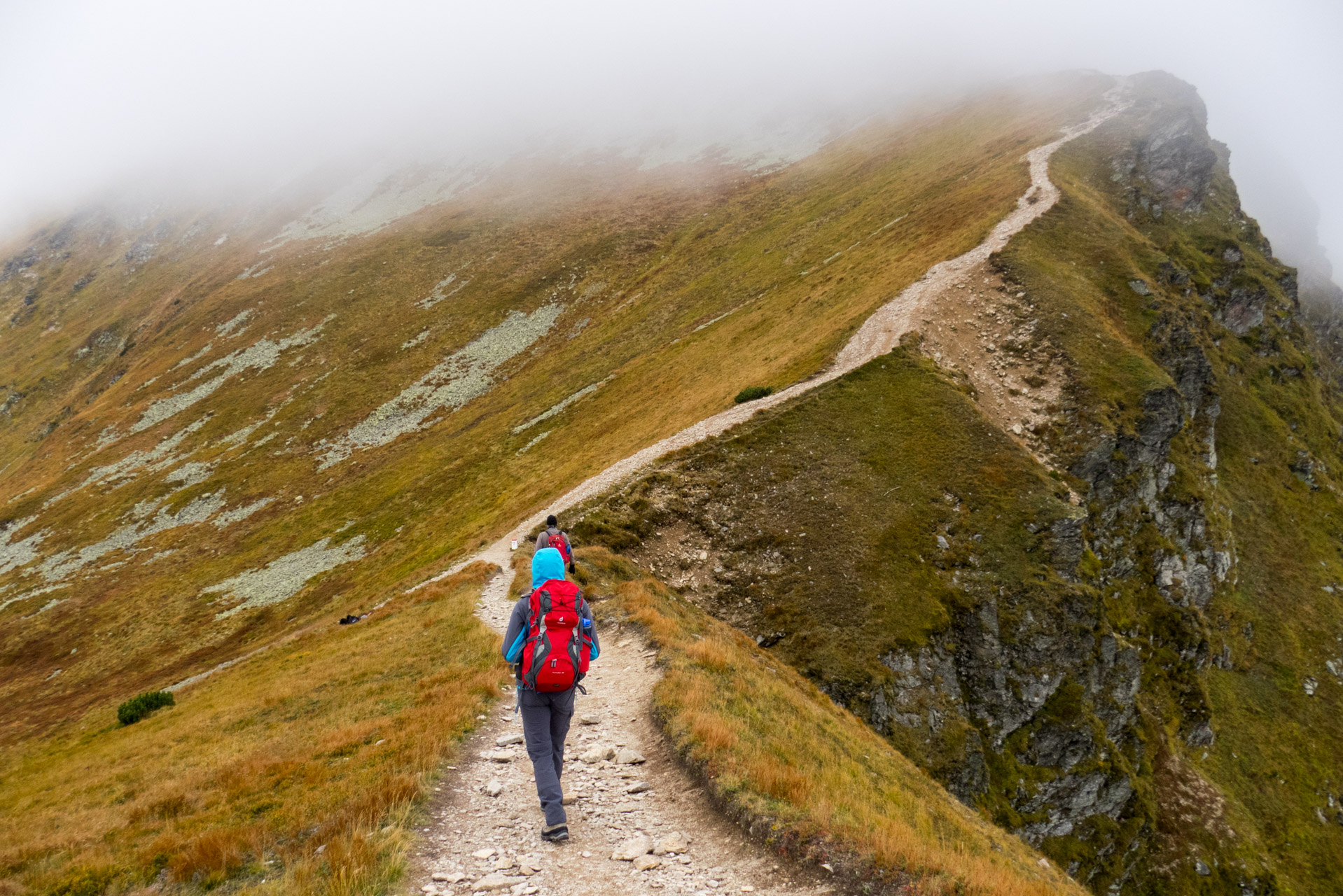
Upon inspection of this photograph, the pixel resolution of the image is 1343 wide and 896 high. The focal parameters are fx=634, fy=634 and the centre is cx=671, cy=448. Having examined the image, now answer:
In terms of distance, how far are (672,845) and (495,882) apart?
2462mm

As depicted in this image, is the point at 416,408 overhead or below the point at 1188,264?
overhead

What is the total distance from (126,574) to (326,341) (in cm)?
4645

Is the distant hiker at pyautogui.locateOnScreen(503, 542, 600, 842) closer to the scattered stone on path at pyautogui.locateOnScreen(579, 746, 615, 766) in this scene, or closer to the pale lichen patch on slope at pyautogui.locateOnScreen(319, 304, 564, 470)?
the scattered stone on path at pyautogui.locateOnScreen(579, 746, 615, 766)

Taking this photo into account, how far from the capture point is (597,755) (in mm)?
11875

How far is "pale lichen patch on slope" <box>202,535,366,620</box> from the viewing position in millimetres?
51281

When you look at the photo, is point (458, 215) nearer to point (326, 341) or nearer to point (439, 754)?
point (326, 341)

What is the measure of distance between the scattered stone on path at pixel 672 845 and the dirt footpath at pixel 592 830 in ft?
0.05

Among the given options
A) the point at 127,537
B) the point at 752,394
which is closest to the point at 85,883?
the point at 752,394

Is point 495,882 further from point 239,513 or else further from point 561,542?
point 239,513

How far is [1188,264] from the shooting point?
6475 centimetres

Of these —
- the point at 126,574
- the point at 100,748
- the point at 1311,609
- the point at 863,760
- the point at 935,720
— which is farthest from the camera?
the point at 126,574

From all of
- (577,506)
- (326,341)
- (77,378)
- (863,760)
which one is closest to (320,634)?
→ (577,506)

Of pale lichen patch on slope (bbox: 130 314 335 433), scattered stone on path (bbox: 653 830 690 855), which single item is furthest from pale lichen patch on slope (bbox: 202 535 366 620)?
pale lichen patch on slope (bbox: 130 314 335 433)

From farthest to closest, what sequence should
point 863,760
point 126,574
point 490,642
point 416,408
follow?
point 416,408 → point 126,574 → point 490,642 → point 863,760
